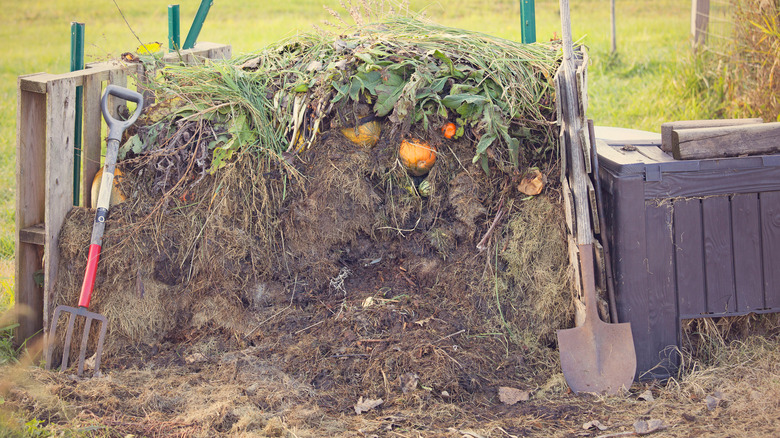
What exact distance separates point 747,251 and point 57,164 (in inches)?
158

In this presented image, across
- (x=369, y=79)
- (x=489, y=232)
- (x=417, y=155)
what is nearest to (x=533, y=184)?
(x=489, y=232)

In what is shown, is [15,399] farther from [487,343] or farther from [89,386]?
[487,343]

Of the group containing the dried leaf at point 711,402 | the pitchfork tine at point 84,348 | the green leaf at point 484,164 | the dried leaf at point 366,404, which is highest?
the green leaf at point 484,164

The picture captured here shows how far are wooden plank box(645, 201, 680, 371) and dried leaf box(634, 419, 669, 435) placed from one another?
640 millimetres

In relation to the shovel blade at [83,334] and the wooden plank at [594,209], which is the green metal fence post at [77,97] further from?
the wooden plank at [594,209]

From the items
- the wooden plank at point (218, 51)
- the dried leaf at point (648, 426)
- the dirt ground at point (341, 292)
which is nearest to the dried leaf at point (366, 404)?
the dirt ground at point (341, 292)

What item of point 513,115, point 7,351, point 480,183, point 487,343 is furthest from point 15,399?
point 513,115

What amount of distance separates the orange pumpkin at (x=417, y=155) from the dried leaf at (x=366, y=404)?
4.59 feet

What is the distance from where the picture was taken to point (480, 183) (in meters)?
3.79

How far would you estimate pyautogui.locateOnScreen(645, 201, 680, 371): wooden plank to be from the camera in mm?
3404

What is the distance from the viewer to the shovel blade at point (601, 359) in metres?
3.33

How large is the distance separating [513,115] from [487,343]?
4.44ft

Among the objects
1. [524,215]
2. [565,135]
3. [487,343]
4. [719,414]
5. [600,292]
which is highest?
[565,135]

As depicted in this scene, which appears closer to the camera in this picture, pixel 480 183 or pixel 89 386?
pixel 89 386
